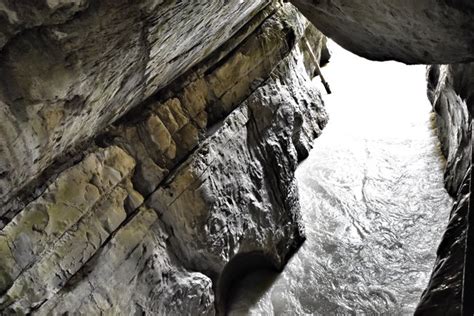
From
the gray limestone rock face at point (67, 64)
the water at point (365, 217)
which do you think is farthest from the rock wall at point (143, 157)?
the water at point (365, 217)

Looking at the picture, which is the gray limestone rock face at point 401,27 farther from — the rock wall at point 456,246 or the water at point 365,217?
the water at point 365,217

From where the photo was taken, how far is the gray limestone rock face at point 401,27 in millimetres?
3146

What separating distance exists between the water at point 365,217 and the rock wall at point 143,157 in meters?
0.52

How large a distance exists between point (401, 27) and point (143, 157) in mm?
2961

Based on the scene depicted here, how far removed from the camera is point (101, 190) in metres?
4.29

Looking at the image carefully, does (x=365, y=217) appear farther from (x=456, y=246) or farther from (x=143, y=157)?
(x=143, y=157)

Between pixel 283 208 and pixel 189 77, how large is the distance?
100 inches

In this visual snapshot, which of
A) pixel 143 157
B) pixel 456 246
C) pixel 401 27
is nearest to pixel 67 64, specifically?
pixel 143 157

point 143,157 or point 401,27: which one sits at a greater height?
point 401,27

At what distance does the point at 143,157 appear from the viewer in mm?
4832

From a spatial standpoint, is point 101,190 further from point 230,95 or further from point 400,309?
point 400,309

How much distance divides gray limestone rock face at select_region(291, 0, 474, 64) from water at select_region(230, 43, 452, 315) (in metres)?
3.31

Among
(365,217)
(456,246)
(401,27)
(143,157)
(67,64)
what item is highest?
(67,64)

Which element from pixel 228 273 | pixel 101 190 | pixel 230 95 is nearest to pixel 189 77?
pixel 230 95
